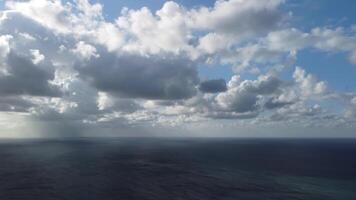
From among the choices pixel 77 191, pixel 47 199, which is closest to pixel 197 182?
pixel 77 191

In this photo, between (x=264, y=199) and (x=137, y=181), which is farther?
(x=137, y=181)

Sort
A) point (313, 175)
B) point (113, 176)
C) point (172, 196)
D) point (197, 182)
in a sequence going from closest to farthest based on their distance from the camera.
Result: 1. point (172, 196)
2. point (197, 182)
3. point (113, 176)
4. point (313, 175)

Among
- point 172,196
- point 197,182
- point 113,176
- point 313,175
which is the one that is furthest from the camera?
point 313,175

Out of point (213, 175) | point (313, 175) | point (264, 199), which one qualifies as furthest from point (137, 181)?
point (313, 175)

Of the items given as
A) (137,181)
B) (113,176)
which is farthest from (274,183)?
(113,176)

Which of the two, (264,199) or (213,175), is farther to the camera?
(213,175)

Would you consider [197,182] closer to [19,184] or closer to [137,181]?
[137,181]

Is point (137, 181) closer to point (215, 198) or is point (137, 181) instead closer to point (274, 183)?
point (215, 198)

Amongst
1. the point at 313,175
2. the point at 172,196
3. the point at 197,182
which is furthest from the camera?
the point at 313,175

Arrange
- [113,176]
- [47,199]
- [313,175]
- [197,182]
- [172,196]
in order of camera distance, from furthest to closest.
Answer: [313,175], [113,176], [197,182], [172,196], [47,199]
